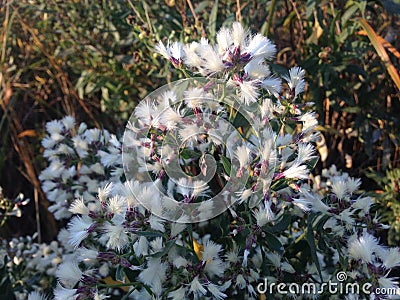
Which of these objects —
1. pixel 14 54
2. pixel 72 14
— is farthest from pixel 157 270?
pixel 14 54

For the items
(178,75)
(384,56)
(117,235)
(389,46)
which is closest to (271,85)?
(117,235)

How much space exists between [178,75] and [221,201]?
0.43m

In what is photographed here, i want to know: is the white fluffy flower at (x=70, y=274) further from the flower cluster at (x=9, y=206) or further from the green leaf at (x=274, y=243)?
the flower cluster at (x=9, y=206)

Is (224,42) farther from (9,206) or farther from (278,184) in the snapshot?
(9,206)

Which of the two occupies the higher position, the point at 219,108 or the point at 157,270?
the point at 219,108

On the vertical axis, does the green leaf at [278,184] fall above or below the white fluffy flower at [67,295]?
above

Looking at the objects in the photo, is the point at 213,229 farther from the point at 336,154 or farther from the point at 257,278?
the point at 336,154


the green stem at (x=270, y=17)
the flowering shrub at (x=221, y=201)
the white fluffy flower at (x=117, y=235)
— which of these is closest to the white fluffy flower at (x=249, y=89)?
the flowering shrub at (x=221, y=201)

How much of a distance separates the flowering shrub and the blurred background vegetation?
41 cm

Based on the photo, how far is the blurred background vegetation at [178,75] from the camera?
136cm

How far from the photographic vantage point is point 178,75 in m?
1.18

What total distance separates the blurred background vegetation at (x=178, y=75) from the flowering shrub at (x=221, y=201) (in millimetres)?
414

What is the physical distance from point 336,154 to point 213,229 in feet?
2.02

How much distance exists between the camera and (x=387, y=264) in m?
0.77
